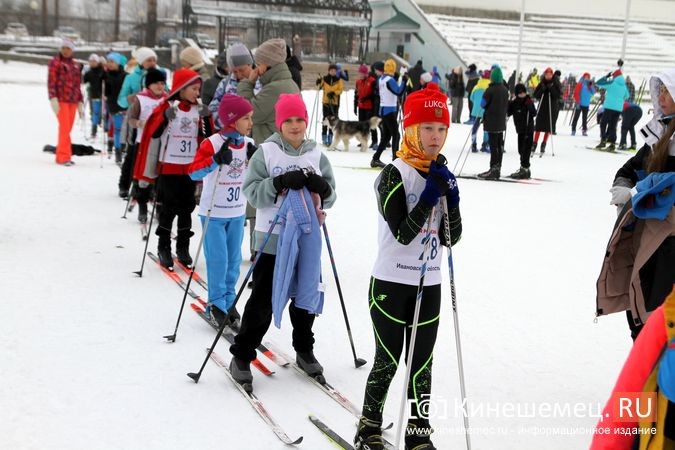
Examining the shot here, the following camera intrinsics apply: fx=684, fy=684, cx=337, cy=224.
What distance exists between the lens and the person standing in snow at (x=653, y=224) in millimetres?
3303

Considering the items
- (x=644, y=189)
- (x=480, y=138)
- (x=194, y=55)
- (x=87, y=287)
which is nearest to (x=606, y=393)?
(x=644, y=189)

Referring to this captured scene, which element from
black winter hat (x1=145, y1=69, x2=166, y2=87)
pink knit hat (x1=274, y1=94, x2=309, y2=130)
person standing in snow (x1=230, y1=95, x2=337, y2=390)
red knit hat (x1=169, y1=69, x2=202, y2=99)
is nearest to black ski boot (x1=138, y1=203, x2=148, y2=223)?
black winter hat (x1=145, y1=69, x2=166, y2=87)

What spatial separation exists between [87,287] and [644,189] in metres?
4.79

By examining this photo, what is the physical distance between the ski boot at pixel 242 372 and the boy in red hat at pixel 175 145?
2.73 m

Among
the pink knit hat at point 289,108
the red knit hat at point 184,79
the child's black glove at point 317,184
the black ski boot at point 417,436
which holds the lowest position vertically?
the black ski boot at point 417,436

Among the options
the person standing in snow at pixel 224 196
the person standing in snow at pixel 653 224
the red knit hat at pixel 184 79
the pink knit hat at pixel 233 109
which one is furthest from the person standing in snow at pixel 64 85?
the person standing in snow at pixel 653 224

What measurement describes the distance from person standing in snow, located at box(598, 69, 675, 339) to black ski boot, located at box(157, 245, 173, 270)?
175 inches

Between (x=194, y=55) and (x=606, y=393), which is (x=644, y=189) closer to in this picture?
(x=606, y=393)

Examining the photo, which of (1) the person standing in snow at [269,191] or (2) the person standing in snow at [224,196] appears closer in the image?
(1) the person standing in snow at [269,191]

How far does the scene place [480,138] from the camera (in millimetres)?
18828

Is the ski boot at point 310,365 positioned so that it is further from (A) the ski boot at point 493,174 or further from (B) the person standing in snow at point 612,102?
(B) the person standing in snow at point 612,102

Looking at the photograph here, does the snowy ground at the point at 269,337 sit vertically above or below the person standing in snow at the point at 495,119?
below

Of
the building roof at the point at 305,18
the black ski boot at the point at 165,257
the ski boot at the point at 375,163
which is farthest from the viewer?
the building roof at the point at 305,18

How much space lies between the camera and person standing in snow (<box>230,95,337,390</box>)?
4242 millimetres
